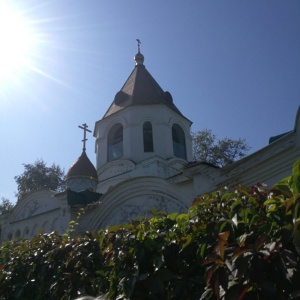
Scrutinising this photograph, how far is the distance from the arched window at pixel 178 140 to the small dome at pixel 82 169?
13.1ft

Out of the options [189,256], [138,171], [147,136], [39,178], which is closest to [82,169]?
[138,171]

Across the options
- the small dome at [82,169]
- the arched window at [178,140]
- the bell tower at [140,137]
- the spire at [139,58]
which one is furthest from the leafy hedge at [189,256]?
the spire at [139,58]

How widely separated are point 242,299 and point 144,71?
19.4 meters

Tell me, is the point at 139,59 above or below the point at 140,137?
above

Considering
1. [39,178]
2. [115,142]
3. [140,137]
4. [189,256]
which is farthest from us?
[39,178]

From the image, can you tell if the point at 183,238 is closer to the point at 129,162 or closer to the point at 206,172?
the point at 206,172

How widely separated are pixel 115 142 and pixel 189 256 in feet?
45.7

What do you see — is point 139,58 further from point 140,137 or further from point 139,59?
point 140,137

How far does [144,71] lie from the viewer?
20719mm

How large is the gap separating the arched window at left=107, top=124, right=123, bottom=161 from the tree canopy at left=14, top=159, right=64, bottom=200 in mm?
18338

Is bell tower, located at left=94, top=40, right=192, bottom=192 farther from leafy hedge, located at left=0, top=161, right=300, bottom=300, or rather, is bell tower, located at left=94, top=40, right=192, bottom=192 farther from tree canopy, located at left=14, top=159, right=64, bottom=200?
tree canopy, located at left=14, top=159, right=64, bottom=200

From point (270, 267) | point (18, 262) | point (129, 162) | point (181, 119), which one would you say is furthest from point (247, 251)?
point (181, 119)

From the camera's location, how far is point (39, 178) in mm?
34594

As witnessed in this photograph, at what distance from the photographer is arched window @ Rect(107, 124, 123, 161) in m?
16.3
